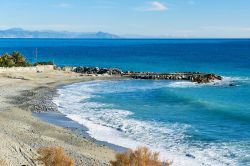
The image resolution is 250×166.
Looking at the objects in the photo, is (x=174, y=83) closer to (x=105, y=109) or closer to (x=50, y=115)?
(x=105, y=109)

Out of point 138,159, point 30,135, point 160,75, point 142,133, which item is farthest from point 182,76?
point 138,159

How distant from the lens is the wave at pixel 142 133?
1117 inches

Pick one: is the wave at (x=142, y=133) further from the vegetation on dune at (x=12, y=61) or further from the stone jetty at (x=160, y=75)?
the vegetation on dune at (x=12, y=61)

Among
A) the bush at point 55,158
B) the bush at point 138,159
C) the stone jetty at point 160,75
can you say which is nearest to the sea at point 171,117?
the stone jetty at point 160,75

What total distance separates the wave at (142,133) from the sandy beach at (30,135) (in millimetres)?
2190

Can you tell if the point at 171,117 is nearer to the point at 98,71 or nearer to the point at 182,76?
the point at 182,76

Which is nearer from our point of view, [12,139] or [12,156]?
[12,156]

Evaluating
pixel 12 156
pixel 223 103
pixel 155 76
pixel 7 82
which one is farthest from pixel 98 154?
pixel 155 76

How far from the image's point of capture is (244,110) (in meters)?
44.9

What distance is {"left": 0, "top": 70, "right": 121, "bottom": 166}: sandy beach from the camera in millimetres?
25406

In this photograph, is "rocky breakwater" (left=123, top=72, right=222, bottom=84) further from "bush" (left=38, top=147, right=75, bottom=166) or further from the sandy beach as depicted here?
"bush" (left=38, top=147, right=75, bottom=166)

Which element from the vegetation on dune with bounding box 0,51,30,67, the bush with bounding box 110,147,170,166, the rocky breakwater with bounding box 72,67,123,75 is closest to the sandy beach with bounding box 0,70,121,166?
the bush with bounding box 110,147,170,166

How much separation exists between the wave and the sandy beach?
2190mm

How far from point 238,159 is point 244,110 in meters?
17.9
